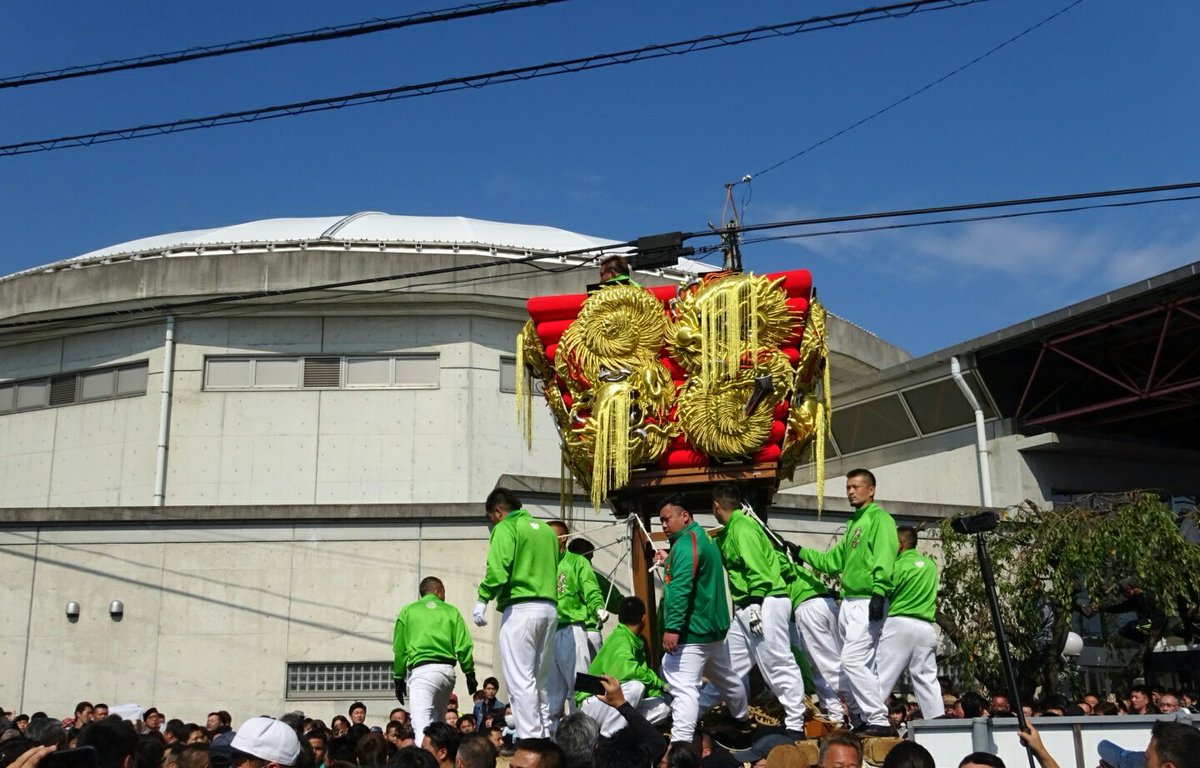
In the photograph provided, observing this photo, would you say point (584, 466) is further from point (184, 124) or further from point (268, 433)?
point (268, 433)

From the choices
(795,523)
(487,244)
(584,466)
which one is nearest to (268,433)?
(487,244)

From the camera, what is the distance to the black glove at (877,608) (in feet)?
36.7

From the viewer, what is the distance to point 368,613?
18.8 metres

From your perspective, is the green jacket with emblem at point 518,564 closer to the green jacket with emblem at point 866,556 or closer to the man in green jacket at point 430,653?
the man in green jacket at point 430,653

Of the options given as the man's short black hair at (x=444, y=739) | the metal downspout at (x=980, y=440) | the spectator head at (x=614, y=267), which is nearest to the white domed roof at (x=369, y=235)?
the metal downspout at (x=980, y=440)

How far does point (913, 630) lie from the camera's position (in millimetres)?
11438

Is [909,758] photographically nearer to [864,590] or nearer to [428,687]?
[864,590]

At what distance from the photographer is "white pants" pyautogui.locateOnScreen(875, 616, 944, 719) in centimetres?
1139

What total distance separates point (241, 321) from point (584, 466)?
12835 mm

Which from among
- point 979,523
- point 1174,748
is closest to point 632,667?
point 979,523

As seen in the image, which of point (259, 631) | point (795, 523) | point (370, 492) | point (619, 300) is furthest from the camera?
point (370, 492)

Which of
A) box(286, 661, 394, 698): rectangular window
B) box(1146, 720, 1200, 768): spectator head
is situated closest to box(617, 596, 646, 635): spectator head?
box(1146, 720, 1200, 768): spectator head

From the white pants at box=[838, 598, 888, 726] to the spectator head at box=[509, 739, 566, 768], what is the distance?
5.74 meters

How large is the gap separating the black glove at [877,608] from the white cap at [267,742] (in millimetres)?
6016
